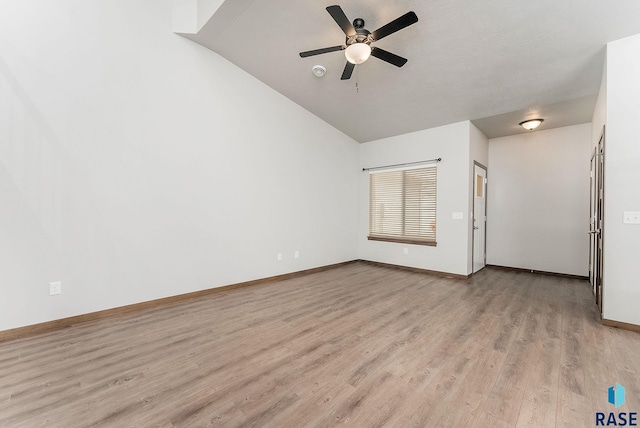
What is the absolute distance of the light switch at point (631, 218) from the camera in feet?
9.33

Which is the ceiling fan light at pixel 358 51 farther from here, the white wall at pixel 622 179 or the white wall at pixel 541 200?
the white wall at pixel 541 200

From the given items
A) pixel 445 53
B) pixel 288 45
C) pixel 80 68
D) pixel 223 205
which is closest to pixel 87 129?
pixel 80 68

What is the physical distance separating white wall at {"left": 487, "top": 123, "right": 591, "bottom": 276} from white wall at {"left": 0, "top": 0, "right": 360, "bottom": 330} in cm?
481

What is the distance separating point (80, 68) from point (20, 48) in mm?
444

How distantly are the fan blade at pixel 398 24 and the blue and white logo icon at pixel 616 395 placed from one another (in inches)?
126

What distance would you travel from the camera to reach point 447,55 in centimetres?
350

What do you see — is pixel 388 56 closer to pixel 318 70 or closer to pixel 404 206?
pixel 318 70

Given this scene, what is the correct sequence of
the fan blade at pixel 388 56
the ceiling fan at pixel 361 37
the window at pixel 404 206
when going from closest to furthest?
1. the ceiling fan at pixel 361 37
2. the fan blade at pixel 388 56
3. the window at pixel 404 206

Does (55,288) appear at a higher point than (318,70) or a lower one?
lower

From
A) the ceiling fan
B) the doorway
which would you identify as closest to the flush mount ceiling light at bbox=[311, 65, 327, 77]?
the ceiling fan

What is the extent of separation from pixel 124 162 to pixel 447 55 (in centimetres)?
427

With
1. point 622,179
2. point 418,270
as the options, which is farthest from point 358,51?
point 418,270

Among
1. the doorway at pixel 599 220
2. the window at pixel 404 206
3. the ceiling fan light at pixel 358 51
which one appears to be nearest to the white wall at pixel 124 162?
the ceiling fan light at pixel 358 51

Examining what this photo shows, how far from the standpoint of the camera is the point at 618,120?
2939 millimetres
